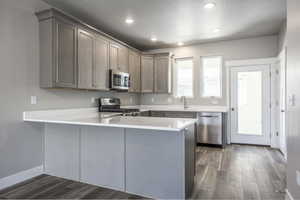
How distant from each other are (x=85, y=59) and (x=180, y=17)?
1.90 m

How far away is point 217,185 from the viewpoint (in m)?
2.56

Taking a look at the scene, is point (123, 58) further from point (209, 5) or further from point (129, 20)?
point (209, 5)

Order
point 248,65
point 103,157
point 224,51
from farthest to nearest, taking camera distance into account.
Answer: point 224,51 → point 248,65 → point 103,157

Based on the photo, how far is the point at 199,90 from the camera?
209 inches

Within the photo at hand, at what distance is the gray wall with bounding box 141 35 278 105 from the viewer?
4.64 meters

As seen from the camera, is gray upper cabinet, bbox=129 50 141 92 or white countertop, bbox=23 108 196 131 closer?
white countertop, bbox=23 108 196 131

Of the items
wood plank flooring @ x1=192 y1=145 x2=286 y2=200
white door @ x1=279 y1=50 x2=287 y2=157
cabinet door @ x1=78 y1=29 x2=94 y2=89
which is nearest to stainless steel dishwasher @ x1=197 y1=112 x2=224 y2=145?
wood plank flooring @ x1=192 y1=145 x2=286 y2=200

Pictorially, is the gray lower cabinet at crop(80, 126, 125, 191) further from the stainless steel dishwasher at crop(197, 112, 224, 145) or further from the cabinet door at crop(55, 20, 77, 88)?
the stainless steel dishwasher at crop(197, 112, 224, 145)

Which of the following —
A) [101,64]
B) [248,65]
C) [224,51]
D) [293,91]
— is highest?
[224,51]

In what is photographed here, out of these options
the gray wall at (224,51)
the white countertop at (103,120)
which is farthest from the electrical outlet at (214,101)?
the white countertop at (103,120)

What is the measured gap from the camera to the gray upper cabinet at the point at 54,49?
9.20ft

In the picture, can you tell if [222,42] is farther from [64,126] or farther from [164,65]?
[64,126]

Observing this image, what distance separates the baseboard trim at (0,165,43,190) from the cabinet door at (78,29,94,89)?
1.46 meters

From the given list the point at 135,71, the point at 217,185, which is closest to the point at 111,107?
the point at 135,71
